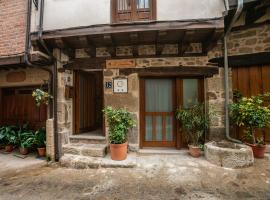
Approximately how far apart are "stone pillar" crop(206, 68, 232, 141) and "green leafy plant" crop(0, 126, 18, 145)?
213 inches

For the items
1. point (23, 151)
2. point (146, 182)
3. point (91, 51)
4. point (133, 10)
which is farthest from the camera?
point (23, 151)

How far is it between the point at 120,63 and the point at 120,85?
22.4 inches

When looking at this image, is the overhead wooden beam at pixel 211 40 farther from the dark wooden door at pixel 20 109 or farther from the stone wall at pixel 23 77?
the dark wooden door at pixel 20 109

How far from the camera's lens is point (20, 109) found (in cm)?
554

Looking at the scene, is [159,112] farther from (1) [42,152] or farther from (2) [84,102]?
(1) [42,152]

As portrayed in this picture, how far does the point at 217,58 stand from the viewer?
4.15 metres

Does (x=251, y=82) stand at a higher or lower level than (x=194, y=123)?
higher

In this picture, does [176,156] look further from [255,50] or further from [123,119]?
[255,50]

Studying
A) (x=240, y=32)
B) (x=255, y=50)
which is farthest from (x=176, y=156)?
(x=240, y=32)

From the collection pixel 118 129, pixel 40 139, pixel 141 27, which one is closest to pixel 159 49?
pixel 141 27

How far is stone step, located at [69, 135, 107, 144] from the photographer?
433 cm

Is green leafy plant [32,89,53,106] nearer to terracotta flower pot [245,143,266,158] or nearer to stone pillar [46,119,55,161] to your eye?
stone pillar [46,119,55,161]

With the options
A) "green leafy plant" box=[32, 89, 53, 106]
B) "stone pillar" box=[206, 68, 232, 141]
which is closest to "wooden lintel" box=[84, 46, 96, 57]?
"green leafy plant" box=[32, 89, 53, 106]

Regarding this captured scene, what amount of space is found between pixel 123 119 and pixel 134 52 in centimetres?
173
